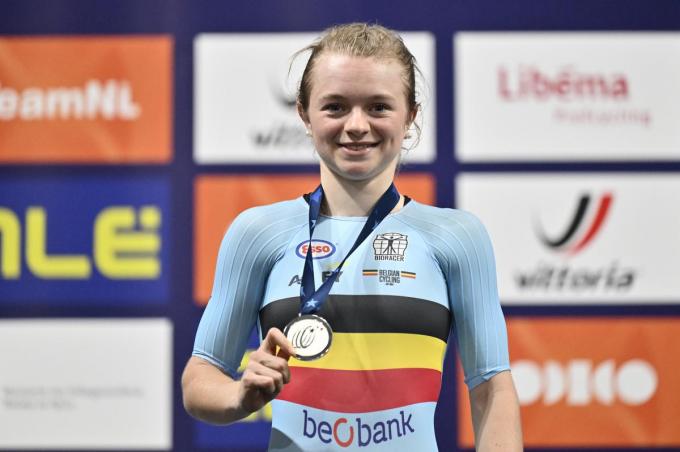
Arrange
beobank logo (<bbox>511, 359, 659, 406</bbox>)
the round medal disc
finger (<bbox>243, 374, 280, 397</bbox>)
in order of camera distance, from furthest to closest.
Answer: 1. beobank logo (<bbox>511, 359, 659, 406</bbox>)
2. the round medal disc
3. finger (<bbox>243, 374, 280, 397</bbox>)

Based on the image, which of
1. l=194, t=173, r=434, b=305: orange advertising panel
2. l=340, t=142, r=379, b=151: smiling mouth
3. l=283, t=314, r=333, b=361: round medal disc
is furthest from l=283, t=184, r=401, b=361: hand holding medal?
l=194, t=173, r=434, b=305: orange advertising panel

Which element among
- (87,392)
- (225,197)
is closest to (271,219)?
(225,197)

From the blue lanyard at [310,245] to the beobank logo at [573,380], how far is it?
2.06 m

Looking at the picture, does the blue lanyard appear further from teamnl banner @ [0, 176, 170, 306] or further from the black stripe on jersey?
teamnl banner @ [0, 176, 170, 306]

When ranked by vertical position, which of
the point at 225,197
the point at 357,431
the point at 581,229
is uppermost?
the point at 225,197

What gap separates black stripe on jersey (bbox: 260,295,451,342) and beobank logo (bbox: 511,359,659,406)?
6.76 ft

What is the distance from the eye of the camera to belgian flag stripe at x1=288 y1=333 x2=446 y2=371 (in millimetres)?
1337

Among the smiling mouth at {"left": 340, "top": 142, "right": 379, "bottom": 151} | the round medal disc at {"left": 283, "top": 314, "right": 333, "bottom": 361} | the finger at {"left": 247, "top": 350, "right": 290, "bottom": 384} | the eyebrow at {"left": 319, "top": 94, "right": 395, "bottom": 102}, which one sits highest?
the eyebrow at {"left": 319, "top": 94, "right": 395, "bottom": 102}

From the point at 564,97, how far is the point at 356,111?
2.25 m

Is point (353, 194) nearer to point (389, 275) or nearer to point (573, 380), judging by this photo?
point (389, 275)

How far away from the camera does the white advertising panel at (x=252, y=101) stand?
3.39 m

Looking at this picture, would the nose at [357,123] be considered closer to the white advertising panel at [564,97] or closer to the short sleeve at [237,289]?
the short sleeve at [237,289]

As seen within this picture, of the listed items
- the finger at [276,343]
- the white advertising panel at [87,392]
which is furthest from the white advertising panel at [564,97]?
the finger at [276,343]

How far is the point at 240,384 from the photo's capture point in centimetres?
121
